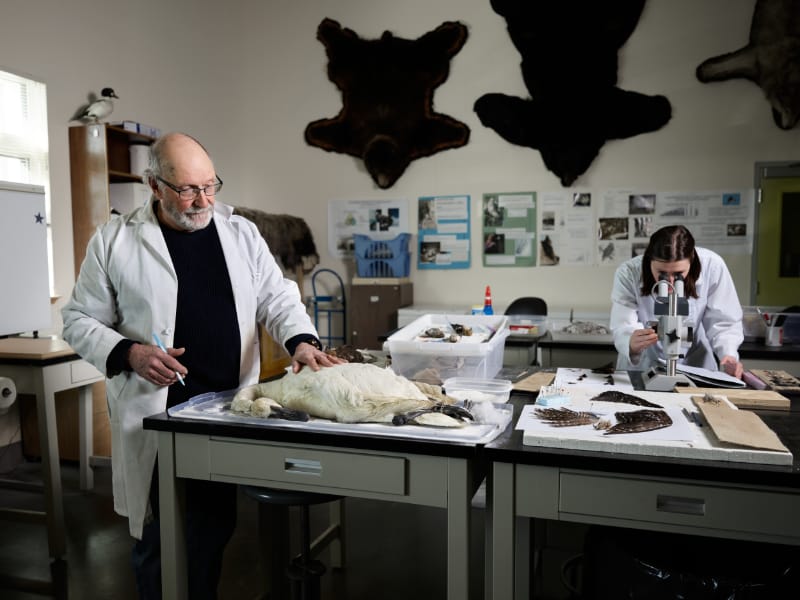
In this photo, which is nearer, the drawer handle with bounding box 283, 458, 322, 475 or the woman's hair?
the drawer handle with bounding box 283, 458, 322, 475

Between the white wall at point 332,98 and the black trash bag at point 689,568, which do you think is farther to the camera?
the white wall at point 332,98

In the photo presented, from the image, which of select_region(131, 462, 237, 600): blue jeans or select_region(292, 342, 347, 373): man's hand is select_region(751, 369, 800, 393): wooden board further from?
select_region(131, 462, 237, 600): blue jeans

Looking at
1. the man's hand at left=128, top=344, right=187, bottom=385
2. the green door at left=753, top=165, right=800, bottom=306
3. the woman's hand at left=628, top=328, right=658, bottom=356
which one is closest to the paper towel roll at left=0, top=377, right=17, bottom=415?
the man's hand at left=128, top=344, right=187, bottom=385

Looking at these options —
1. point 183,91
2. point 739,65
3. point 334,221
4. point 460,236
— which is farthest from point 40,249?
point 739,65

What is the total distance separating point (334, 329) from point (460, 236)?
151cm

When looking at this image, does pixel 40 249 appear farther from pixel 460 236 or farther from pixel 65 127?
pixel 460 236

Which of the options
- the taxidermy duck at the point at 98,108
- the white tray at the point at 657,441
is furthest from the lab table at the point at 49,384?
the white tray at the point at 657,441

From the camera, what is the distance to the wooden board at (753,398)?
5.54 feet

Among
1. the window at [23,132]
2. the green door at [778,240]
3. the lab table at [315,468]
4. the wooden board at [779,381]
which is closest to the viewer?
the lab table at [315,468]

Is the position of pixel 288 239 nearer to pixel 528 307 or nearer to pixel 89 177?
pixel 89 177

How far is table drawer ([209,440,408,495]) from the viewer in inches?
55.7

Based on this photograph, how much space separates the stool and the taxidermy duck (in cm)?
318

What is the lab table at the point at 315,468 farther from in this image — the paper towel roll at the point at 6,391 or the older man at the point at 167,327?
the paper towel roll at the point at 6,391

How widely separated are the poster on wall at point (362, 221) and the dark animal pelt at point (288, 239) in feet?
0.76
